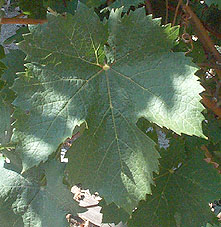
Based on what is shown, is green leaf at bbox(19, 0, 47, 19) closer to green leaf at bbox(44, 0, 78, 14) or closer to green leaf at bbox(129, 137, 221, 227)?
green leaf at bbox(44, 0, 78, 14)

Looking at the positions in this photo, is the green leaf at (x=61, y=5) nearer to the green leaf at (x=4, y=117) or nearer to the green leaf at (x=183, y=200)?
the green leaf at (x=4, y=117)

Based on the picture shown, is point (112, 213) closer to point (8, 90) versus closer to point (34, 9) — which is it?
point (8, 90)

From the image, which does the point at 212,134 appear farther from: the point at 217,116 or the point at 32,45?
the point at 32,45

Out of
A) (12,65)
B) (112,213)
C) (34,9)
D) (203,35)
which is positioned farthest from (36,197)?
(203,35)

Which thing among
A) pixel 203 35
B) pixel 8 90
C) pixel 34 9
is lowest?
pixel 8 90

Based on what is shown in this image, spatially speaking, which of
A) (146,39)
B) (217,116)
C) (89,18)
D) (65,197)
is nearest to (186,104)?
(146,39)

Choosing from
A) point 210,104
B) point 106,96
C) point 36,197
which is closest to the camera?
point 106,96

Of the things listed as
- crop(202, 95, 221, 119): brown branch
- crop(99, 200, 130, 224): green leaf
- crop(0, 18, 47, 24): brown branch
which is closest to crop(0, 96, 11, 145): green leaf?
crop(0, 18, 47, 24): brown branch
